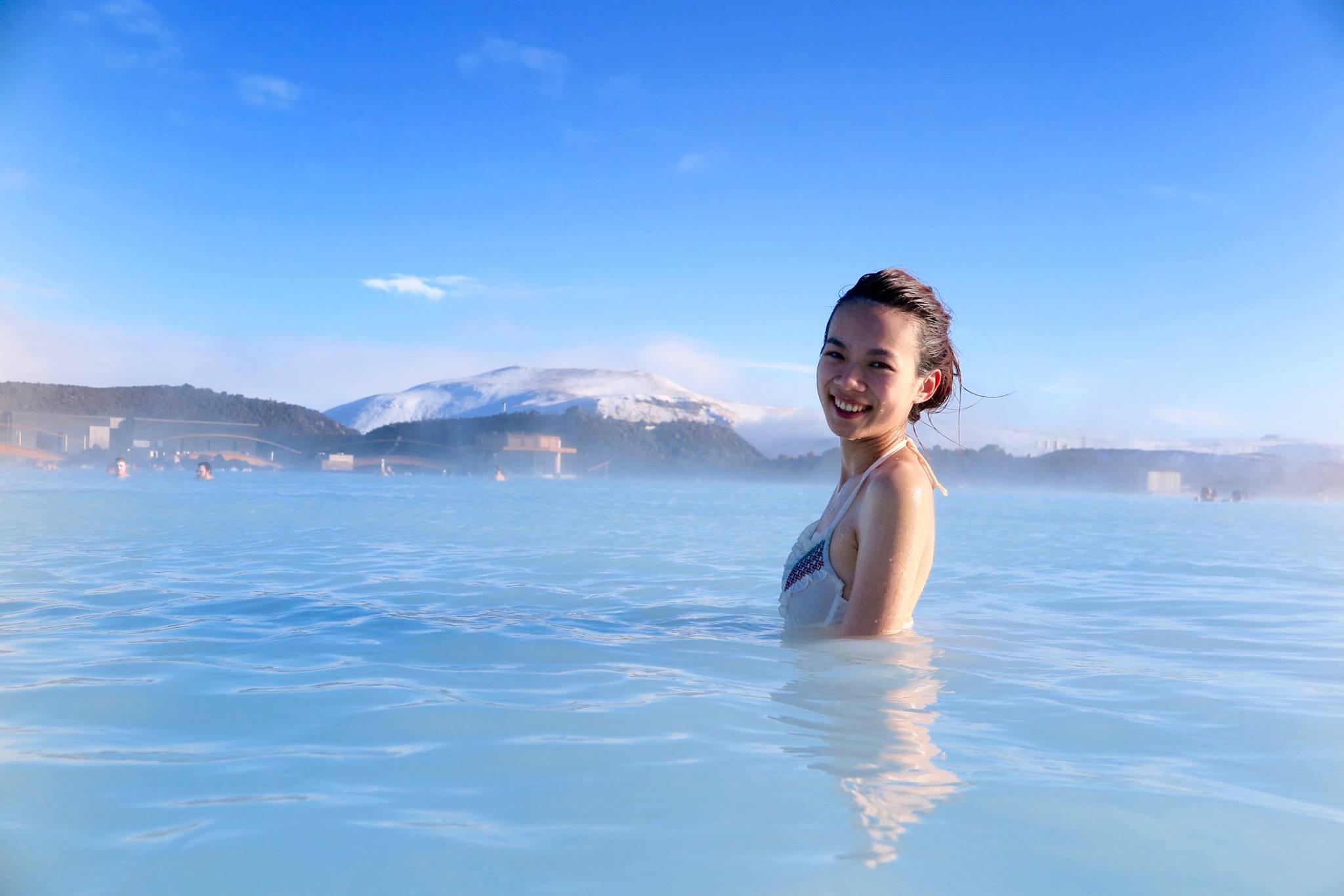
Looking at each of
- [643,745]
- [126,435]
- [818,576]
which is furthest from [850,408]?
[126,435]

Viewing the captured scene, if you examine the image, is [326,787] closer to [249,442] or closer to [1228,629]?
[1228,629]

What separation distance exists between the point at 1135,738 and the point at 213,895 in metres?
2.02

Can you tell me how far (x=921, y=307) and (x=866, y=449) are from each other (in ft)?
1.66

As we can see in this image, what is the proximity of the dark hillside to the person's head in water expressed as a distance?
82631mm

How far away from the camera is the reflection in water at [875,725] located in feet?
5.16

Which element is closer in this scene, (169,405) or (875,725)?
(875,725)

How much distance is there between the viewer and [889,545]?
8.42 ft

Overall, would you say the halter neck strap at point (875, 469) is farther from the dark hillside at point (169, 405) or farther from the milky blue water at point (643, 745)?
the dark hillside at point (169, 405)

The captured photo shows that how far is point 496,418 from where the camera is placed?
10206 centimetres

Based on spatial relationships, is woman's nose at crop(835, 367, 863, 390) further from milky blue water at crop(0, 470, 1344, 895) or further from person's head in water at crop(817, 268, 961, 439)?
milky blue water at crop(0, 470, 1344, 895)

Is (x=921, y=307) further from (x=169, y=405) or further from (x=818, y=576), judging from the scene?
(x=169, y=405)

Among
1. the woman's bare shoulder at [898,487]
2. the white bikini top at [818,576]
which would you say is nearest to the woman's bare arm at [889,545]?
the woman's bare shoulder at [898,487]

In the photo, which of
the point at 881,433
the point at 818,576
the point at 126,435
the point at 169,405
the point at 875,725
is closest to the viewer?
the point at 875,725

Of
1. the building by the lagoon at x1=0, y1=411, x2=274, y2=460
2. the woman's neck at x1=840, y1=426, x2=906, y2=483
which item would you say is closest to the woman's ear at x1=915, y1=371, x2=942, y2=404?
the woman's neck at x1=840, y1=426, x2=906, y2=483
